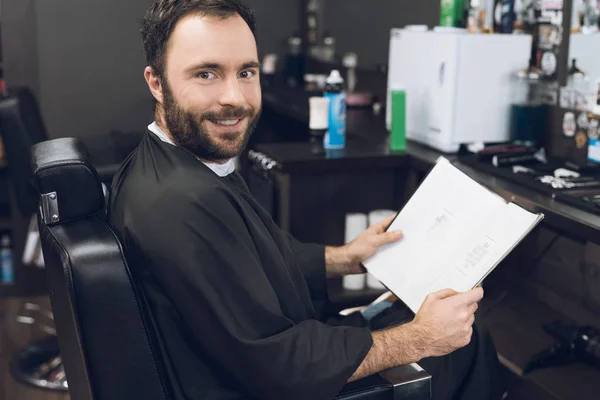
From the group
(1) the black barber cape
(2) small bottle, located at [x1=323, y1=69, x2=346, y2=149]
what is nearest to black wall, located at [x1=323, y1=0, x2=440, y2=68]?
(2) small bottle, located at [x1=323, y1=69, x2=346, y2=149]

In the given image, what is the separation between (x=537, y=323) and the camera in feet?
7.48

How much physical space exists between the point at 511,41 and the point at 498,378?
128cm

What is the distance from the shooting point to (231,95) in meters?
1.52

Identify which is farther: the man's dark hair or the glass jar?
the glass jar

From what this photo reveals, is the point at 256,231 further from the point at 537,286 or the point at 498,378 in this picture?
the point at 537,286

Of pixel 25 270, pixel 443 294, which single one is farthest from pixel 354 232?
pixel 25 270

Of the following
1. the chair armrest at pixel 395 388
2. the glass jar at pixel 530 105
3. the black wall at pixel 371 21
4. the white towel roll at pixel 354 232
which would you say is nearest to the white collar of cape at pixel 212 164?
the chair armrest at pixel 395 388

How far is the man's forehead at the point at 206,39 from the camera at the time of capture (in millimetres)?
1480

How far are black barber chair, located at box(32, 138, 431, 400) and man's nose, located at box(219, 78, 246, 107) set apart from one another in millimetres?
307

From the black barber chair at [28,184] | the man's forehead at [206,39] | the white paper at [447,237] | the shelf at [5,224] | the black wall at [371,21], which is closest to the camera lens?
the man's forehead at [206,39]

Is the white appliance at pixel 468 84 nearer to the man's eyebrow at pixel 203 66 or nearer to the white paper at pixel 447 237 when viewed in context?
the white paper at pixel 447 237

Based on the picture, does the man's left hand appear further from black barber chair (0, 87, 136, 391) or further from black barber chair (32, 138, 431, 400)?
black barber chair (0, 87, 136, 391)

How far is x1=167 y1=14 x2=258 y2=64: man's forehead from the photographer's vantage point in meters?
1.48

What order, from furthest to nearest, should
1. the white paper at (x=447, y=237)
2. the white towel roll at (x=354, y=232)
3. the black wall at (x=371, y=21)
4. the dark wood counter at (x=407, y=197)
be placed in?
the black wall at (x=371, y=21) → the white towel roll at (x=354, y=232) → the dark wood counter at (x=407, y=197) → the white paper at (x=447, y=237)
